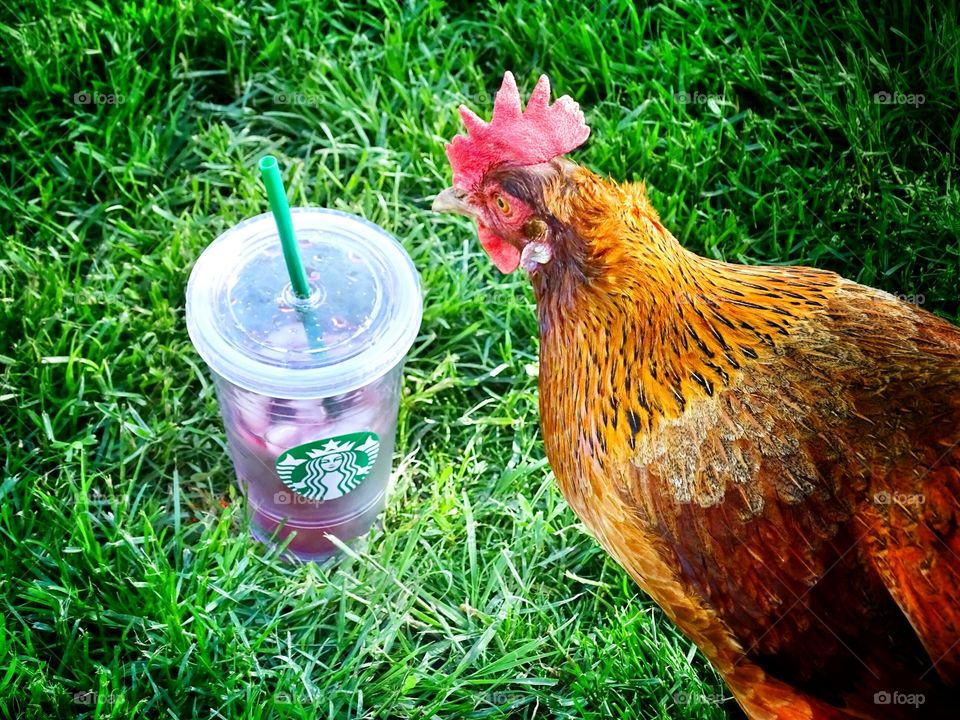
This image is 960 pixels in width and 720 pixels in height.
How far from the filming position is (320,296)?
2473 mm

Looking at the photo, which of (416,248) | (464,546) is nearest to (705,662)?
(464,546)

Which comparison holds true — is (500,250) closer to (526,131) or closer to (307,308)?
(526,131)

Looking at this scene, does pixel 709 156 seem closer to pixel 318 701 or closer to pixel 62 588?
pixel 318 701

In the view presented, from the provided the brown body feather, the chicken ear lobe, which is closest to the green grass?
the brown body feather

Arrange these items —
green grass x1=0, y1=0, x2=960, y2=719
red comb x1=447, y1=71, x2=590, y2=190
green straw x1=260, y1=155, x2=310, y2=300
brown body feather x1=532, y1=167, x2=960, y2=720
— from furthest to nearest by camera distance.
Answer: green grass x1=0, y1=0, x2=960, y2=719
green straw x1=260, y1=155, x2=310, y2=300
red comb x1=447, y1=71, x2=590, y2=190
brown body feather x1=532, y1=167, x2=960, y2=720

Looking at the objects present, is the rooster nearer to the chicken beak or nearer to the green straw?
the chicken beak

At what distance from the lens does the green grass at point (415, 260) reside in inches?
103

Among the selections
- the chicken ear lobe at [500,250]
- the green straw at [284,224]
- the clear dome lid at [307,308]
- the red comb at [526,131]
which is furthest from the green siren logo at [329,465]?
the red comb at [526,131]

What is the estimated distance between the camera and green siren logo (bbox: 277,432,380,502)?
8.14 feet

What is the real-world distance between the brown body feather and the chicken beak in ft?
0.65

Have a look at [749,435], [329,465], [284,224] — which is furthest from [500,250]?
[329,465]

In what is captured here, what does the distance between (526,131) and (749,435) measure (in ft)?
2.37

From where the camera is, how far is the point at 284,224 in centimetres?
231

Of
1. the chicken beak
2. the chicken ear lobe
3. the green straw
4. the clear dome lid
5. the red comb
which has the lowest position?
the clear dome lid
